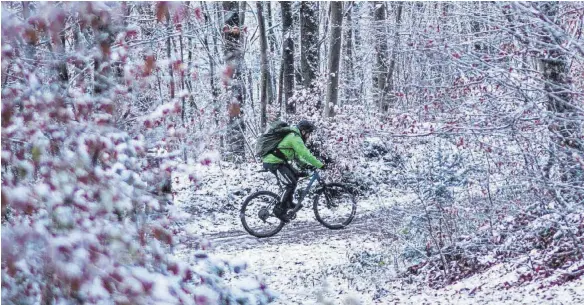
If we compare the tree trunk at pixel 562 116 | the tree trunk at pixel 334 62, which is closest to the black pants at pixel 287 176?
the tree trunk at pixel 334 62

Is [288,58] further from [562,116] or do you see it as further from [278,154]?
[562,116]

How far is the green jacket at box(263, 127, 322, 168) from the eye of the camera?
35.7 ft

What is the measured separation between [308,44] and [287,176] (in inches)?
268

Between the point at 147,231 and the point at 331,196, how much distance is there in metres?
8.27

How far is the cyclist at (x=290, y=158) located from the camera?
10906 mm

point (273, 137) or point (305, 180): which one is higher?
point (273, 137)

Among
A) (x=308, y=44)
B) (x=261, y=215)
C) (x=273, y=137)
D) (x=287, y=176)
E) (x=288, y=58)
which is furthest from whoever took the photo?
(x=288, y=58)

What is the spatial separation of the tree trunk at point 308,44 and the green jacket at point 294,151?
572 centimetres

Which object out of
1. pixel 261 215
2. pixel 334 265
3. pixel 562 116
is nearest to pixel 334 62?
pixel 261 215

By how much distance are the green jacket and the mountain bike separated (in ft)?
2.89

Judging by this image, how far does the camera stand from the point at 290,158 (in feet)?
36.6

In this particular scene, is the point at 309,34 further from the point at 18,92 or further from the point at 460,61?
the point at 18,92

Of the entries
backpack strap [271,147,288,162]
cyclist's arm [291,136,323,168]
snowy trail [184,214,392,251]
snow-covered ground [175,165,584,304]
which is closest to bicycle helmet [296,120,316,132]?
cyclist's arm [291,136,323,168]

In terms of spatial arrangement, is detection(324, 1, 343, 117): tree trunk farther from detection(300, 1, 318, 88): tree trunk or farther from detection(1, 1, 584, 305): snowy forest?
detection(300, 1, 318, 88): tree trunk
